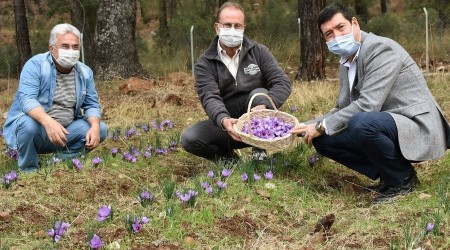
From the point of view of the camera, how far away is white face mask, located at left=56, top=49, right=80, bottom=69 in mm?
4586

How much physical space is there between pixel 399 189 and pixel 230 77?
1525 mm

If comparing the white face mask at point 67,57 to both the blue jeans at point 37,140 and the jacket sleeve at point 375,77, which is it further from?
the jacket sleeve at point 375,77

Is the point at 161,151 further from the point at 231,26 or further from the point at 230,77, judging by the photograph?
the point at 231,26

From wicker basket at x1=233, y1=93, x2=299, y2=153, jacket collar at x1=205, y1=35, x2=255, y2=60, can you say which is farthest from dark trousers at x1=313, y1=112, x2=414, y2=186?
jacket collar at x1=205, y1=35, x2=255, y2=60

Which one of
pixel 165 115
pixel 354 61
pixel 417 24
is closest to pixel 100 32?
pixel 165 115

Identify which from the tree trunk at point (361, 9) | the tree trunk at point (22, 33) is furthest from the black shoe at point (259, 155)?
the tree trunk at point (361, 9)

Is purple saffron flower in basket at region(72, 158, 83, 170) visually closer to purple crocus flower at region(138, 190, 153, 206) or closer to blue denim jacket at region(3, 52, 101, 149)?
blue denim jacket at region(3, 52, 101, 149)

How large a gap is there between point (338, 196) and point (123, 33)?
6.23 metres

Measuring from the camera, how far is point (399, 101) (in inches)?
152

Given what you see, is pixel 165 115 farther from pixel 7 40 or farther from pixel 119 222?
pixel 7 40

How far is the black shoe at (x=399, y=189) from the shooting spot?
12.9ft

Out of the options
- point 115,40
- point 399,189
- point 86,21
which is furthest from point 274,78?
point 86,21

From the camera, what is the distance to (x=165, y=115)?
23.3 feet

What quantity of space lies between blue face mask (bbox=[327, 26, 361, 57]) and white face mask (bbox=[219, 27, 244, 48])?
2.68ft
